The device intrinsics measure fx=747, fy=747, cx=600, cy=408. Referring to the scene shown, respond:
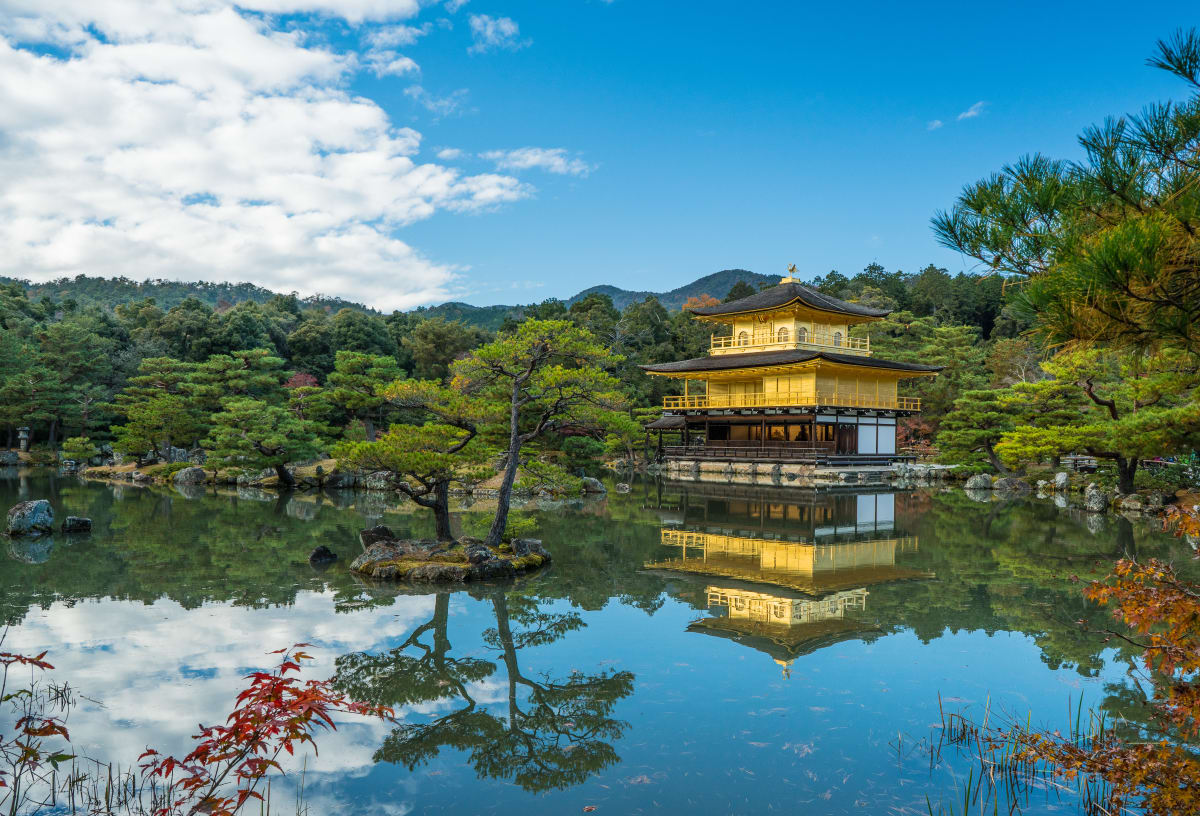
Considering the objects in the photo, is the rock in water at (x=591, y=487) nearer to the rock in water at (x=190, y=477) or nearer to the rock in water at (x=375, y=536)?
the rock in water at (x=375, y=536)

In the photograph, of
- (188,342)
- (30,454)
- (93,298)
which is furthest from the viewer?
(93,298)

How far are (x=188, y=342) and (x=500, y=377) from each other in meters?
29.4

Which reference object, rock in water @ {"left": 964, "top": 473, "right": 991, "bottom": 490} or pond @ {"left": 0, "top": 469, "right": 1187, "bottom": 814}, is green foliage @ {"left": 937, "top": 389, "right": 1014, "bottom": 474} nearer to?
rock in water @ {"left": 964, "top": 473, "right": 991, "bottom": 490}

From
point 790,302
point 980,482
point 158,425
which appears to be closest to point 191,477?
point 158,425

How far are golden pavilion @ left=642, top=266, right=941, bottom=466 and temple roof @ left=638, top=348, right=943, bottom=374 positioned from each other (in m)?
0.05

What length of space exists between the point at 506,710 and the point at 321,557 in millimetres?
6111

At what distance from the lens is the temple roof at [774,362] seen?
2797cm

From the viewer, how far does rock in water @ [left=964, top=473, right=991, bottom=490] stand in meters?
22.8

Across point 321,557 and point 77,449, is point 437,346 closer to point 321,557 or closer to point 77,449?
point 77,449

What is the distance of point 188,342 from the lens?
33875 millimetres

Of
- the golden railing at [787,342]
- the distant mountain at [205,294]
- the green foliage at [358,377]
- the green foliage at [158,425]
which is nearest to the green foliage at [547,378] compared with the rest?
the green foliage at [358,377]

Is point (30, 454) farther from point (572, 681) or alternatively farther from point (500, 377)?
point (572, 681)

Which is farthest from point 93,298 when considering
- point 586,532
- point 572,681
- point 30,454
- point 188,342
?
point 572,681

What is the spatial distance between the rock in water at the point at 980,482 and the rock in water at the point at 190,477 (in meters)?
23.2
